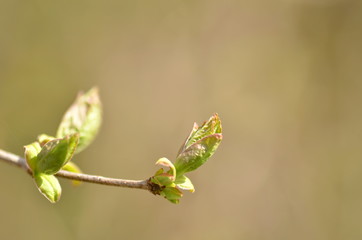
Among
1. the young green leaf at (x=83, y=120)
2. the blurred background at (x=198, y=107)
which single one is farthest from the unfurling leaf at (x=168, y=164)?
the blurred background at (x=198, y=107)

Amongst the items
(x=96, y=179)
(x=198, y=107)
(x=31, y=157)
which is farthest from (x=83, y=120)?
(x=198, y=107)

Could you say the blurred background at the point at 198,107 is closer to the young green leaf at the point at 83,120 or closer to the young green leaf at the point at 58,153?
the young green leaf at the point at 83,120

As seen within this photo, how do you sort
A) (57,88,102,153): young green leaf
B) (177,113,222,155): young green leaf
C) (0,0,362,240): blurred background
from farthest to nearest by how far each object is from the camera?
(0,0,362,240): blurred background
(57,88,102,153): young green leaf
(177,113,222,155): young green leaf

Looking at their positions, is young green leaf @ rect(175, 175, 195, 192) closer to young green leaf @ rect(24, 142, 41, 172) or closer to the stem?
the stem

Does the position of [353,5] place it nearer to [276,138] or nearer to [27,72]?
[276,138]

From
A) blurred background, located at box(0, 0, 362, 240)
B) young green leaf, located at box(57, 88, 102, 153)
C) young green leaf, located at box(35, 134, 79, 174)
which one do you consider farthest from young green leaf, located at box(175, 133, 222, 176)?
blurred background, located at box(0, 0, 362, 240)

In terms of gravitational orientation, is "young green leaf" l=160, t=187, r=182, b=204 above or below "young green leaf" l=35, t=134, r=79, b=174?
below

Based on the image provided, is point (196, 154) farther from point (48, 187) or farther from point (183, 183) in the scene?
point (48, 187)
